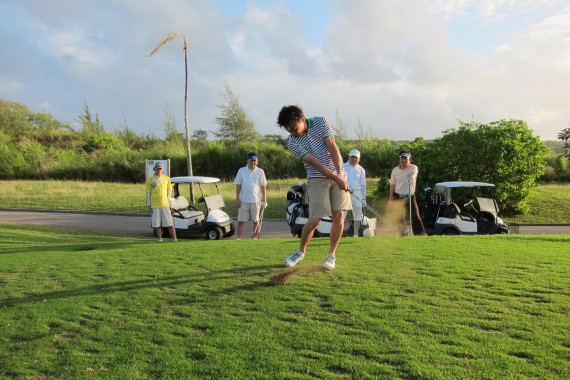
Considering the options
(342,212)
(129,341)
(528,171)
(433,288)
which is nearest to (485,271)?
(433,288)

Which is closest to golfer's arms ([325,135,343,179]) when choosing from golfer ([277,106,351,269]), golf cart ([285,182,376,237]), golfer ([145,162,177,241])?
golfer ([277,106,351,269])

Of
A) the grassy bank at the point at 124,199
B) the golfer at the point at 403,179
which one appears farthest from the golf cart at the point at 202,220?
the grassy bank at the point at 124,199

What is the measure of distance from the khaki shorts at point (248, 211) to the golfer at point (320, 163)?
189 inches

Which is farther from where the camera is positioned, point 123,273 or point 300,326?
point 123,273

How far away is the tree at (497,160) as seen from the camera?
18.9m

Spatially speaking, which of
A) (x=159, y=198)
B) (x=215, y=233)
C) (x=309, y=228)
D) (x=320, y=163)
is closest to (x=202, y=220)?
(x=215, y=233)

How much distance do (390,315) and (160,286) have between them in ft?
7.98

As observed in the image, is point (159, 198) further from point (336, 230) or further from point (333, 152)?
point (333, 152)

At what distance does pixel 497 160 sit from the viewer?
18859 millimetres

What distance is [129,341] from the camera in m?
3.68

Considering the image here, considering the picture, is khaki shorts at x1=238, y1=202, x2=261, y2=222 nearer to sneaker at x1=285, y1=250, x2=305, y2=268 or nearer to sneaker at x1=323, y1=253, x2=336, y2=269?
sneaker at x1=285, y1=250, x2=305, y2=268

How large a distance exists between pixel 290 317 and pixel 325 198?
1.85m

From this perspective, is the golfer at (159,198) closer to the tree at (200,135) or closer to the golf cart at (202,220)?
the golf cart at (202,220)

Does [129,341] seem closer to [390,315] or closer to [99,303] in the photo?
[99,303]
